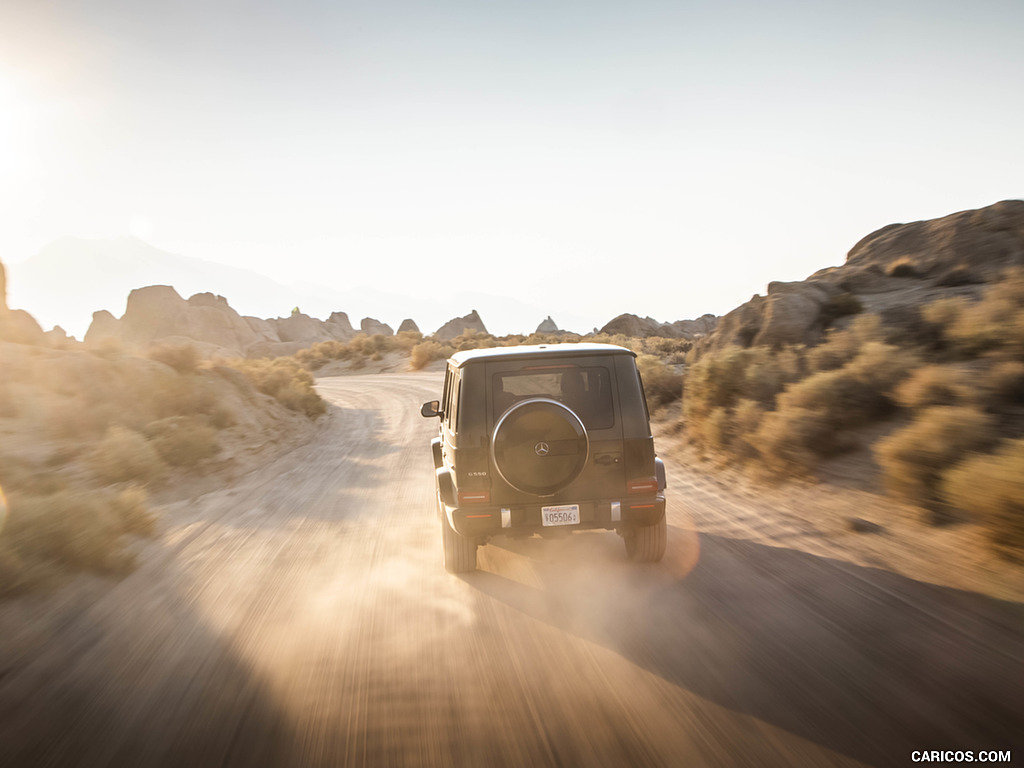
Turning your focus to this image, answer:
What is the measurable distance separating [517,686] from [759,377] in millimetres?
7682

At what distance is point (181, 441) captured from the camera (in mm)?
9484

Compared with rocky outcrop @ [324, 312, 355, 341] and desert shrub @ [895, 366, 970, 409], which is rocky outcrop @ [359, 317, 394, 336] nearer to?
rocky outcrop @ [324, 312, 355, 341]

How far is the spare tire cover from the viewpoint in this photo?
4.22m

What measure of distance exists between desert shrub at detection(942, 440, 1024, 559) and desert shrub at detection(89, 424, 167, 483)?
10.0 meters

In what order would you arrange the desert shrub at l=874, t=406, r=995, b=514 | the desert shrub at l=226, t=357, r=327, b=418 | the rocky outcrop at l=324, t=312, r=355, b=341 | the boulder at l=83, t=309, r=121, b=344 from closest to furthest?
the desert shrub at l=874, t=406, r=995, b=514
the desert shrub at l=226, t=357, r=327, b=418
the boulder at l=83, t=309, r=121, b=344
the rocky outcrop at l=324, t=312, r=355, b=341

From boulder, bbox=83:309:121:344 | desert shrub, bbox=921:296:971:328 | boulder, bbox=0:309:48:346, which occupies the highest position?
boulder, bbox=83:309:121:344

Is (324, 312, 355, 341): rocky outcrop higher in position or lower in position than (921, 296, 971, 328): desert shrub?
higher

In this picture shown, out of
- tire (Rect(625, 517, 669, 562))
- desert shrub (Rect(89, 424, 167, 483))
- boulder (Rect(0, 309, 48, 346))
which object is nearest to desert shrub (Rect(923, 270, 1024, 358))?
tire (Rect(625, 517, 669, 562))

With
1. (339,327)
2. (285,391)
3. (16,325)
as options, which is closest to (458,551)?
(285,391)

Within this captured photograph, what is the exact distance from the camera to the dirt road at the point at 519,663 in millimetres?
2682

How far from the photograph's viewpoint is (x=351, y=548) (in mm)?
5820

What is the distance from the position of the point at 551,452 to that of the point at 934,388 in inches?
208

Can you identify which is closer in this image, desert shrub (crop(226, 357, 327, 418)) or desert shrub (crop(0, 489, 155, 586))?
desert shrub (crop(0, 489, 155, 586))

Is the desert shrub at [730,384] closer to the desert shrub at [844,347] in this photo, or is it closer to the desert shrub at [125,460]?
the desert shrub at [844,347]
